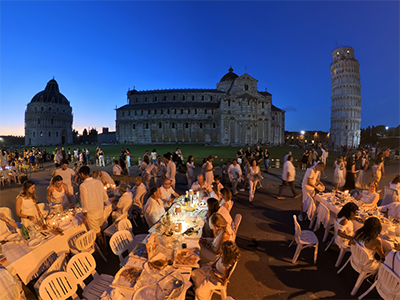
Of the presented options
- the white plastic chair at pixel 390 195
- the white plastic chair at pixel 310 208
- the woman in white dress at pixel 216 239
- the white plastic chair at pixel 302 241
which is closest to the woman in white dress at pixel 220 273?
the woman in white dress at pixel 216 239

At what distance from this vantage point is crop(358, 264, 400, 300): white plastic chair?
315cm

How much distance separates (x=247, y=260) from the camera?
4988 mm

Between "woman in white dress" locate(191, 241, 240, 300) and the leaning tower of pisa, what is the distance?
7011 centimetres

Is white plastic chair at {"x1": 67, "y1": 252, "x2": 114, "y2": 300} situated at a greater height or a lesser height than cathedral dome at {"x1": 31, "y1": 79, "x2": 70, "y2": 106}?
lesser

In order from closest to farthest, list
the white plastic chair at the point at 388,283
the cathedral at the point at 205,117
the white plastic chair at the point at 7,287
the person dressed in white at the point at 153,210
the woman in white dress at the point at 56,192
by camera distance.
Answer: the white plastic chair at the point at 7,287
the white plastic chair at the point at 388,283
the person dressed in white at the point at 153,210
the woman in white dress at the point at 56,192
the cathedral at the point at 205,117

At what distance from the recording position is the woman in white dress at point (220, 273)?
10.00 feet

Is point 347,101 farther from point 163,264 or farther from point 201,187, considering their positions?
point 163,264

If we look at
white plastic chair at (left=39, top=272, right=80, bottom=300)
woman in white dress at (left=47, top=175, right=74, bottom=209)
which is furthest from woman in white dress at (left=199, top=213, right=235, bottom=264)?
woman in white dress at (left=47, top=175, right=74, bottom=209)

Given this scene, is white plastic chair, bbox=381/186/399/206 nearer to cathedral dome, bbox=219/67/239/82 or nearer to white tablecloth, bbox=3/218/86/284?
white tablecloth, bbox=3/218/86/284

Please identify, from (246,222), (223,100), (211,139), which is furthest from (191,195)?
(211,139)

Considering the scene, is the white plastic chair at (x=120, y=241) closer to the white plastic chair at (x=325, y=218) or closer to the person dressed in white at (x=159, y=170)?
the white plastic chair at (x=325, y=218)

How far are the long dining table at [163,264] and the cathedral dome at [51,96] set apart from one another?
8641 centimetres

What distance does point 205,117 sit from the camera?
5775 centimetres

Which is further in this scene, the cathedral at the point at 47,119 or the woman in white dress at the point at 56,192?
the cathedral at the point at 47,119
